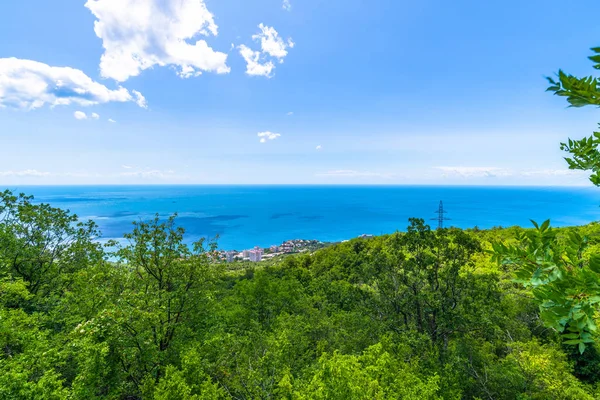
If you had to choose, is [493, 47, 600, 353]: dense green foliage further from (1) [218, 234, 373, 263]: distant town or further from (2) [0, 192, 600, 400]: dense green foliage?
(1) [218, 234, 373, 263]: distant town

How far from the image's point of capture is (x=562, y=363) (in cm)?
1151

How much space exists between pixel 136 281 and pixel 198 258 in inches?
110

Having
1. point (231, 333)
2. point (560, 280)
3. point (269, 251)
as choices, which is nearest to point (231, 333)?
point (231, 333)

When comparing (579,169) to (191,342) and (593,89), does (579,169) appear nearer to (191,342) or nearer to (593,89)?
(593,89)

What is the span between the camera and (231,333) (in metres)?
13.1

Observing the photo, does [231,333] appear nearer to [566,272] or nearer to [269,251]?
[566,272]

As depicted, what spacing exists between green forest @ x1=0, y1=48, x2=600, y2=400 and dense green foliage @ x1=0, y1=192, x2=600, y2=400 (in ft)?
0.20

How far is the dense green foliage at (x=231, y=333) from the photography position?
7945mm

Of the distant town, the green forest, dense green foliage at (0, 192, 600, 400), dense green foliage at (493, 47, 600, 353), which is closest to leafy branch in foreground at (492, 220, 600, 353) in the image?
dense green foliage at (493, 47, 600, 353)

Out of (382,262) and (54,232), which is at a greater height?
(54,232)

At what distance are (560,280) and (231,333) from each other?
13.9m

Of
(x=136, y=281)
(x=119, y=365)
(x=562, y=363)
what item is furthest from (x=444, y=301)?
(x=136, y=281)

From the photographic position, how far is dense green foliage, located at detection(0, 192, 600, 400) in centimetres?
795

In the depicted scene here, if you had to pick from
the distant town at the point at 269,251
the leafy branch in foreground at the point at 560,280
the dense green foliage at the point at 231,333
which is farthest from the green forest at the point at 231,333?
the distant town at the point at 269,251
